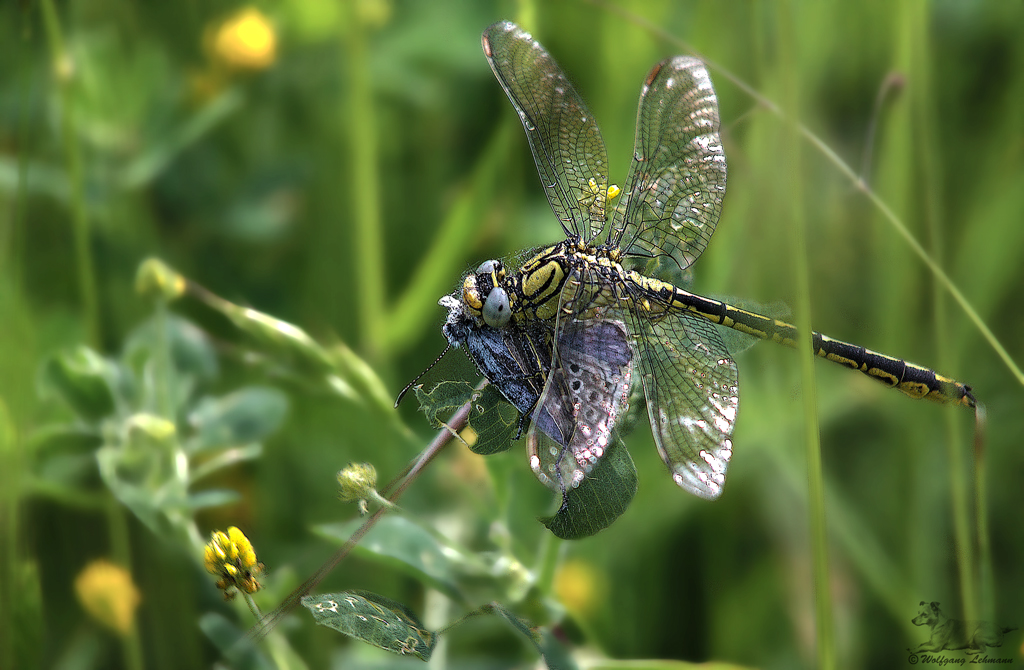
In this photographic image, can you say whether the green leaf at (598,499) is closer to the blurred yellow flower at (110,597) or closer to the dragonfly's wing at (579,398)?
the dragonfly's wing at (579,398)

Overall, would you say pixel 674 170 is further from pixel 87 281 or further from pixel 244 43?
pixel 244 43

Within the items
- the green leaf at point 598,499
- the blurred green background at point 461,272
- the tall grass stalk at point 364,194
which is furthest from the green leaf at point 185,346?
the green leaf at point 598,499

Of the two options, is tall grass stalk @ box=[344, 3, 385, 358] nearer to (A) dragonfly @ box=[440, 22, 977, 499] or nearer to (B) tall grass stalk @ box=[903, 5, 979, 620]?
(A) dragonfly @ box=[440, 22, 977, 499]

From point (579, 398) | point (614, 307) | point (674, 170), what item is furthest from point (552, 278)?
point (674, 170)

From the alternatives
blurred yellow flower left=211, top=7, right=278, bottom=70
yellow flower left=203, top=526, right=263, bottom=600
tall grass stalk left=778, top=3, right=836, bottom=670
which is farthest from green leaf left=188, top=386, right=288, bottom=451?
blurred yellow flower left=211, top=7, right=278, bottom=70

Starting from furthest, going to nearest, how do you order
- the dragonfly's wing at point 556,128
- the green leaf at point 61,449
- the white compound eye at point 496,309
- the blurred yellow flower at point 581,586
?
Answer: the blurred yellow flower at point 581,586, the green leaf at point 61,449, the dragonfly's wing at point 556,128, the white compound eye at point 496,309

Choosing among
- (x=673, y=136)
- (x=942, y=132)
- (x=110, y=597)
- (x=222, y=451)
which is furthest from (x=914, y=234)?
(x=110, y=597)
